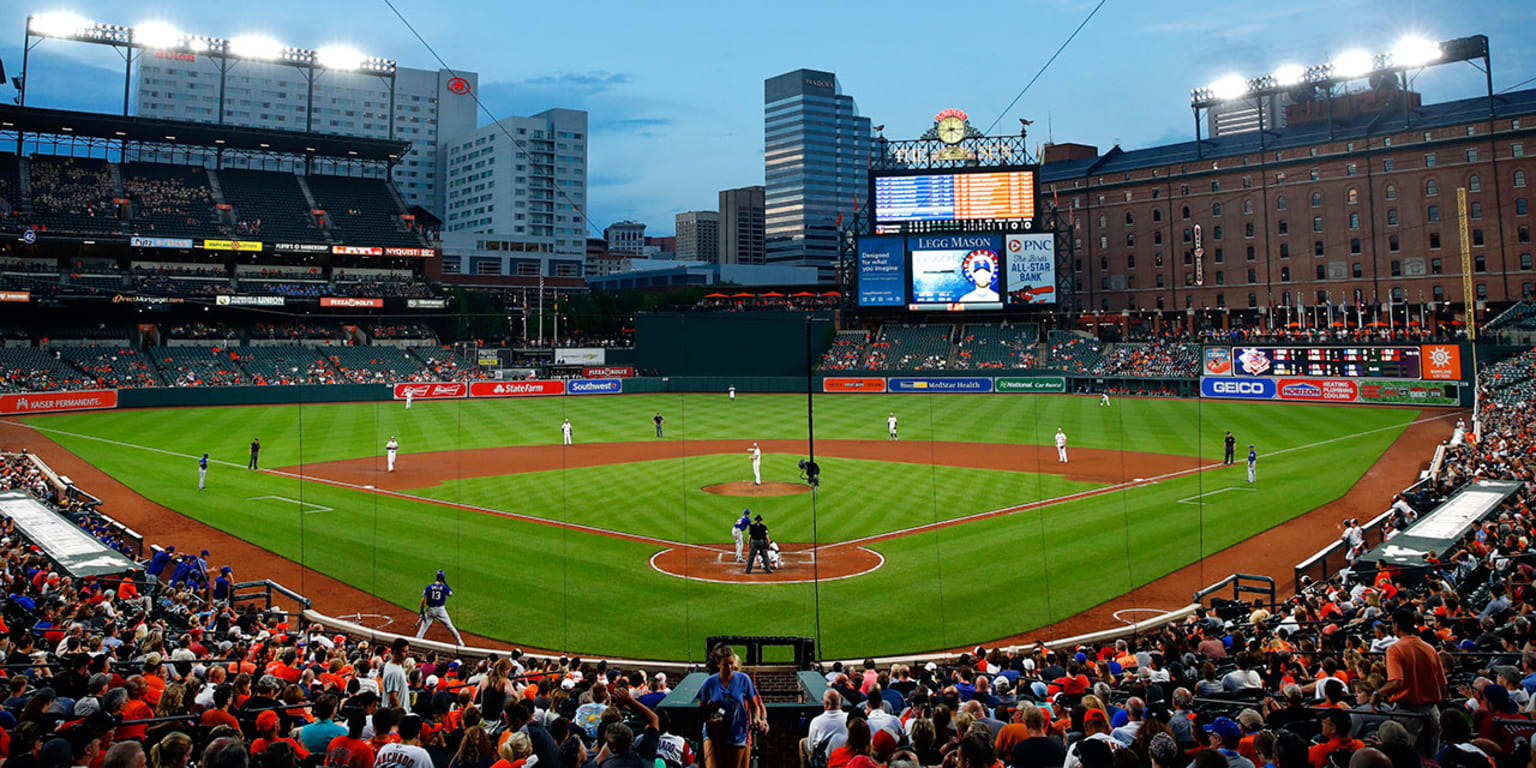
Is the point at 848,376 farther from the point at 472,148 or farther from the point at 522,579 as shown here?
the point at 472,148

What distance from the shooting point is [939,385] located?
75.0 meters

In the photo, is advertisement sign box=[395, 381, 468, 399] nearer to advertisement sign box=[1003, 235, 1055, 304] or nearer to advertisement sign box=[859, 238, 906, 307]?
advertisement sign box=[859, 238, 906, 307]

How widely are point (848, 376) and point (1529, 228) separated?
57.3m

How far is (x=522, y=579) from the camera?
2022cm

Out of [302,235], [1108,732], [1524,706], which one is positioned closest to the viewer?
[1108,732]

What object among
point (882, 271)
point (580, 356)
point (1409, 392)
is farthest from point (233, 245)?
point (1409, 392)

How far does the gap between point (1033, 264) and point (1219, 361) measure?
1676 cm

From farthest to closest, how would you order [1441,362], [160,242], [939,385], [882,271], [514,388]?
[882,271] → [939,385] → [514,388] → [160,242] → [1441,362]

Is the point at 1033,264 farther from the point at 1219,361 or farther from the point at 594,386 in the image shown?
the point at 594,386

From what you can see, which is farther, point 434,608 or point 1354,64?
point 1354,64

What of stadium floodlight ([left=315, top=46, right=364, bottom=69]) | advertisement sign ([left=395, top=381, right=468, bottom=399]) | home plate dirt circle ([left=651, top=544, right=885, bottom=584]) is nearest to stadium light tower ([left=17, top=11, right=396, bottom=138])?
stadium floodlight ([left=315, top=46, right=364, bottom=69])

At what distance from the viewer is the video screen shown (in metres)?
75.0

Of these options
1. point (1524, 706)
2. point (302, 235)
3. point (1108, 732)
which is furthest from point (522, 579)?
point (302, 235)

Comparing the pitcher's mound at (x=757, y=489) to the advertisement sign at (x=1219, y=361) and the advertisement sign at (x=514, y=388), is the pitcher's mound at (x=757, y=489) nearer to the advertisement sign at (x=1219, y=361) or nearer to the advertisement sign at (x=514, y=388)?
the advertisement sign at (x=514, y=388)
